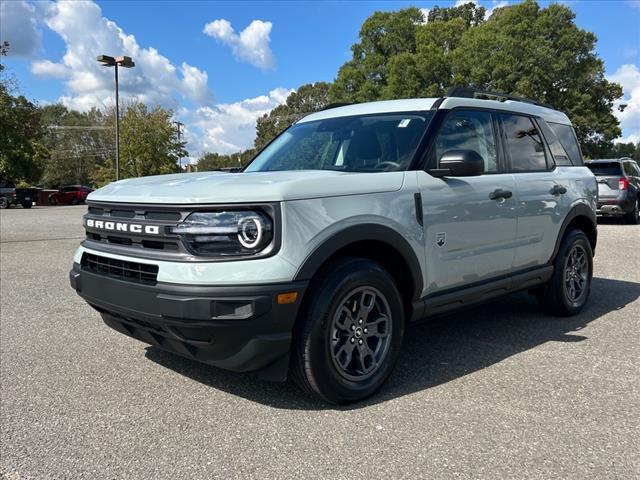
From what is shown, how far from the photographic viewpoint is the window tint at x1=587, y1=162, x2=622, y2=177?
567 inches

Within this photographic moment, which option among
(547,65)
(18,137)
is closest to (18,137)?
(18,137)

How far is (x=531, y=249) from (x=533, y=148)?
929mm

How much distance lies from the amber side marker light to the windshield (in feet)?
3.75

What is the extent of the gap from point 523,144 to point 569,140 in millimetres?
1063

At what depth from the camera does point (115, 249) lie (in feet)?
10.6

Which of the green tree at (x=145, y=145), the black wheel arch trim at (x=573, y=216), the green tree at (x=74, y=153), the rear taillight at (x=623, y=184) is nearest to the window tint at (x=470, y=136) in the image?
the black wheel arch trim at (x=573, y=216)

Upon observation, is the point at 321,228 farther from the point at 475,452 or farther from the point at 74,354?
the point at 74,354

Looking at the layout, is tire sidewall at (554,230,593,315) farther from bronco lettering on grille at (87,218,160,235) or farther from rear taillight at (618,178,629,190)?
rear taillight at (618,178,629,190)

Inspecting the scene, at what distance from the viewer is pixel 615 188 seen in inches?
567

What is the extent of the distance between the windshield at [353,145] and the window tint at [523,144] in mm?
1064

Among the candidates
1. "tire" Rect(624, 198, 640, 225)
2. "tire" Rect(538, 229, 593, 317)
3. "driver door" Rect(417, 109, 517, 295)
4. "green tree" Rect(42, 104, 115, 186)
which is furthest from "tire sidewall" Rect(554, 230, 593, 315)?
"green tree" Rect(42, 104, 115, 186)

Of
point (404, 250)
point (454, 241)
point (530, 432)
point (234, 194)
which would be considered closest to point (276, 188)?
point (234, 194)

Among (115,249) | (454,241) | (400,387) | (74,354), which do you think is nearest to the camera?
(115,249)

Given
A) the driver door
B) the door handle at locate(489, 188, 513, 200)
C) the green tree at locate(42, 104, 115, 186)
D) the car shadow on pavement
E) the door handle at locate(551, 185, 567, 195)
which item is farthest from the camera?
the green tree at locate(42, 104, 115, 186)
